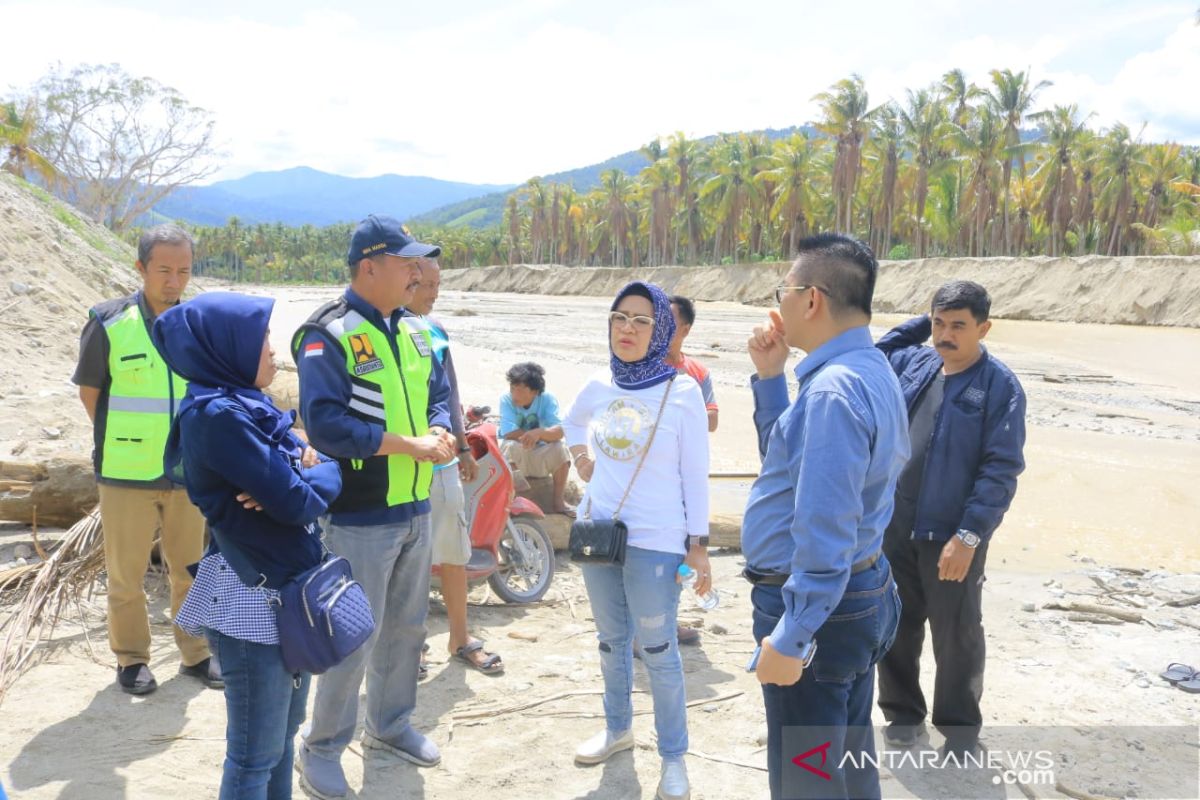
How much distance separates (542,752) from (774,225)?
6623cm

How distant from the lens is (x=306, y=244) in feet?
399

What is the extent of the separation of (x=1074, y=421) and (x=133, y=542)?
13823 millimetres

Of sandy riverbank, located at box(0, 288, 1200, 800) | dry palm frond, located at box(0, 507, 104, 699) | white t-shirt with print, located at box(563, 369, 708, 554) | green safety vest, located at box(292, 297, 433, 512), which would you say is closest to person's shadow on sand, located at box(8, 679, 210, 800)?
sandy riverbank, located at box(0, 288, 1200, 800)

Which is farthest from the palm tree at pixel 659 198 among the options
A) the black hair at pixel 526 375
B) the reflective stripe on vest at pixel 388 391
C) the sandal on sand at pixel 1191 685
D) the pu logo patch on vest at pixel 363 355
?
the pu logo patch on vest at pixel 363 355

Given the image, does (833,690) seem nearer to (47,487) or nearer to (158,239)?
(158,239)

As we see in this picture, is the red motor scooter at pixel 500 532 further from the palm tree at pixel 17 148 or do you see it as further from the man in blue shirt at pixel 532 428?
the palm tree at pixel 17 148

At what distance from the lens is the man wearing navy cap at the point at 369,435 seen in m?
3.09

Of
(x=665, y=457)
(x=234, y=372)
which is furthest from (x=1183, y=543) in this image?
(x=234, y=372)

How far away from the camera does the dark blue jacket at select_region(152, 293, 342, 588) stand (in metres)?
2.33

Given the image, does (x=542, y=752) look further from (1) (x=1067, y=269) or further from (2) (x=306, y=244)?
(2) (x=306, y=244)

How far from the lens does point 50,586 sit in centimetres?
473

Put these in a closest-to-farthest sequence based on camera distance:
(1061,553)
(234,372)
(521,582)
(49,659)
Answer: (234,372) → (49,659) → (521,582) → (1061,553)

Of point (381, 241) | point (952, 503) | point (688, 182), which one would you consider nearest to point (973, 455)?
point (952, 503)

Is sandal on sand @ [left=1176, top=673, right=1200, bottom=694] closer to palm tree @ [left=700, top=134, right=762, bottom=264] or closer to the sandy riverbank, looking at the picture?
the sandy riverbank
